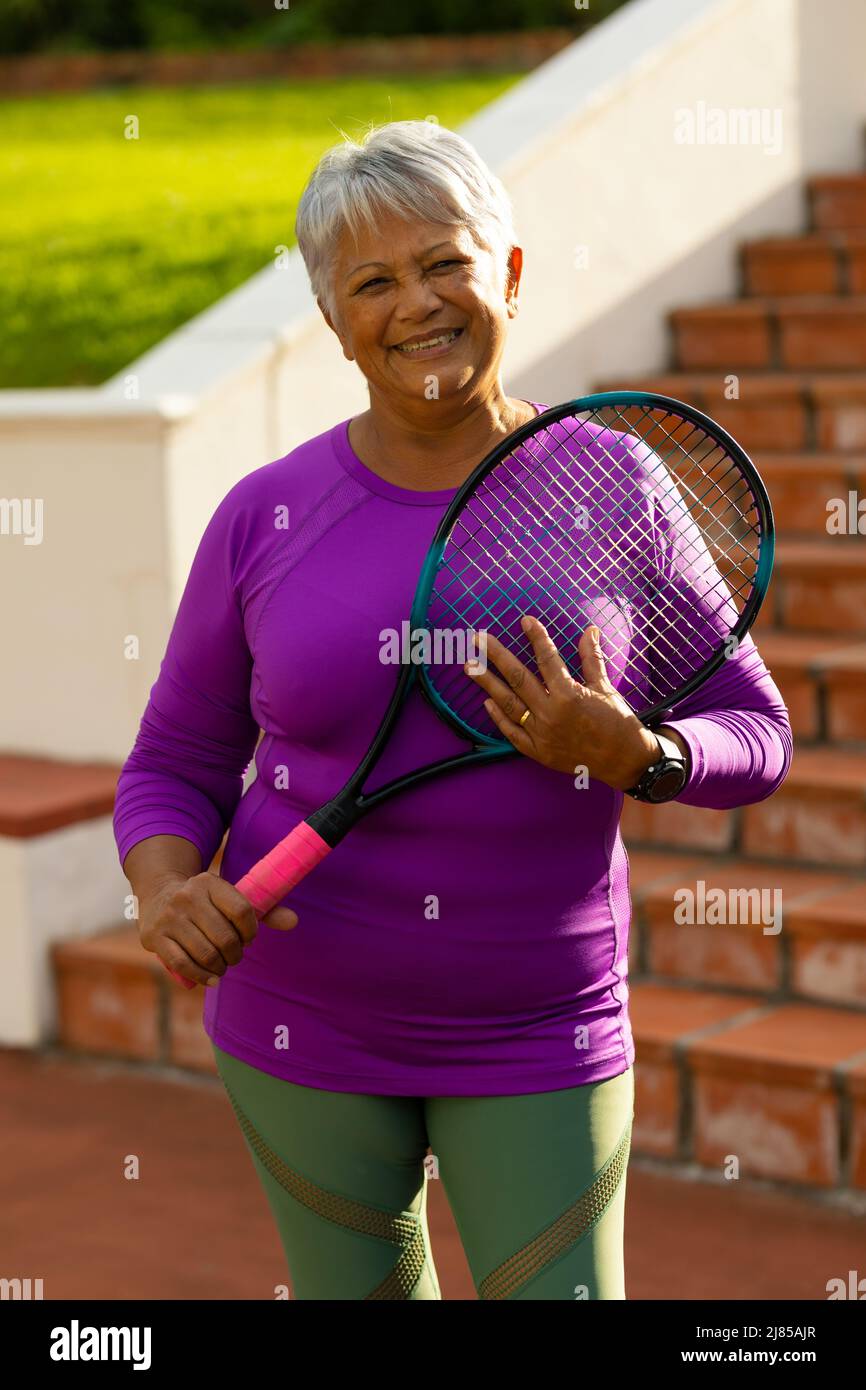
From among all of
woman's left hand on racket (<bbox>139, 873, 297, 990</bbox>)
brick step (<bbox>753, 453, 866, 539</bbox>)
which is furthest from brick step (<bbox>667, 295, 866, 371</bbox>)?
woman's left hand on racket (<bbox>139, 873, 297, 990</bbox>)

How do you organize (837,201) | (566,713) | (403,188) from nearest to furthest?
1. (566,713)
2. (403,188)
3. (837,201)

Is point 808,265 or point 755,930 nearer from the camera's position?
point 755,930

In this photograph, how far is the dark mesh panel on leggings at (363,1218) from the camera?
233 centimetres

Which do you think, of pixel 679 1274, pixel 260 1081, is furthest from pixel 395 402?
pixel 679 1274

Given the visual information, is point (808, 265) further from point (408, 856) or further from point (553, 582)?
point (408, 856)

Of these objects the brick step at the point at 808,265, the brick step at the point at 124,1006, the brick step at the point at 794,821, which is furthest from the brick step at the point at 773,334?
the brick step at the point at 124,1006

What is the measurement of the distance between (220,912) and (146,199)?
28.4 feet

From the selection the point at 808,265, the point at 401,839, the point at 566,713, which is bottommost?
the point at 401,839

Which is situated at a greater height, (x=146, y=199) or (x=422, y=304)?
(x=146, y=199)

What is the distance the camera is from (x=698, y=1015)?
4.31 m

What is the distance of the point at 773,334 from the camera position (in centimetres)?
625

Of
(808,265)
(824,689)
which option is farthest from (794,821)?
(808,265)

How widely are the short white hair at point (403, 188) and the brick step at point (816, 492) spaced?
3.40 m

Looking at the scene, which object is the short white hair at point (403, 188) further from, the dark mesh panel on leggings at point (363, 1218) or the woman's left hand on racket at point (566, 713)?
the dark mesh panel on leggings at point (363, 1218)
